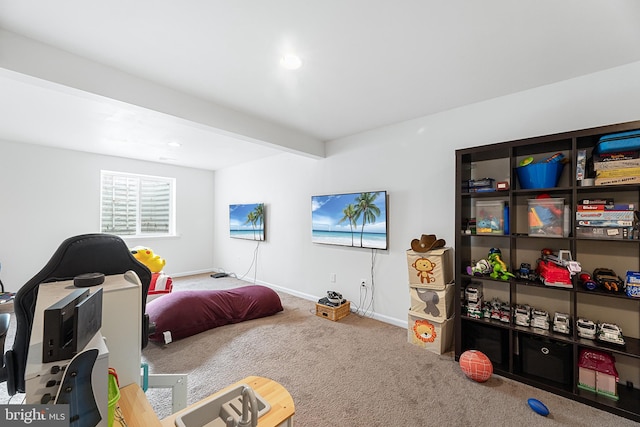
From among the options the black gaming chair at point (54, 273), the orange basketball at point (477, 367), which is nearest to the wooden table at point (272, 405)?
the black gaming chair at point (54, 273)

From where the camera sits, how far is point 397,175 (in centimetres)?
316

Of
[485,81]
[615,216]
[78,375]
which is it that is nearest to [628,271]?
[615,216]

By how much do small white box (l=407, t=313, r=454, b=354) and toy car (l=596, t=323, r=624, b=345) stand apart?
40.4 inches

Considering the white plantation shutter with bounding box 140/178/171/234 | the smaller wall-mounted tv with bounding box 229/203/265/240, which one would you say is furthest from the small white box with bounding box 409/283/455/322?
the white plantation shutter with bounding box 140/178/171/234

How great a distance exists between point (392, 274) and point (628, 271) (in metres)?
1.89

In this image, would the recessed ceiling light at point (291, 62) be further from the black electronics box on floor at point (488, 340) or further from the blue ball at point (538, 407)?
the blue ball at point (538, 407)

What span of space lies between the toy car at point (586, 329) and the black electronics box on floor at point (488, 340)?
1.55 feet

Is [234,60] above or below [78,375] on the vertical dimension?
A: above

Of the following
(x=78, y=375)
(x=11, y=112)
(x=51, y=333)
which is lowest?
(x=78, y=375)

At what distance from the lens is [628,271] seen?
1.76 meters

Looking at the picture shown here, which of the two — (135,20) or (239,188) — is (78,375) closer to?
(135,20)

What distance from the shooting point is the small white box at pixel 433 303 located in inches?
98.7

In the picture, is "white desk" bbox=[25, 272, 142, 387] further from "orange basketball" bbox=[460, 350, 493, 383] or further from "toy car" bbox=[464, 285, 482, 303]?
"toy car" bbox=[464, 285, 482, 303]

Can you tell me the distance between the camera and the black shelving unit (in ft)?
6.08
